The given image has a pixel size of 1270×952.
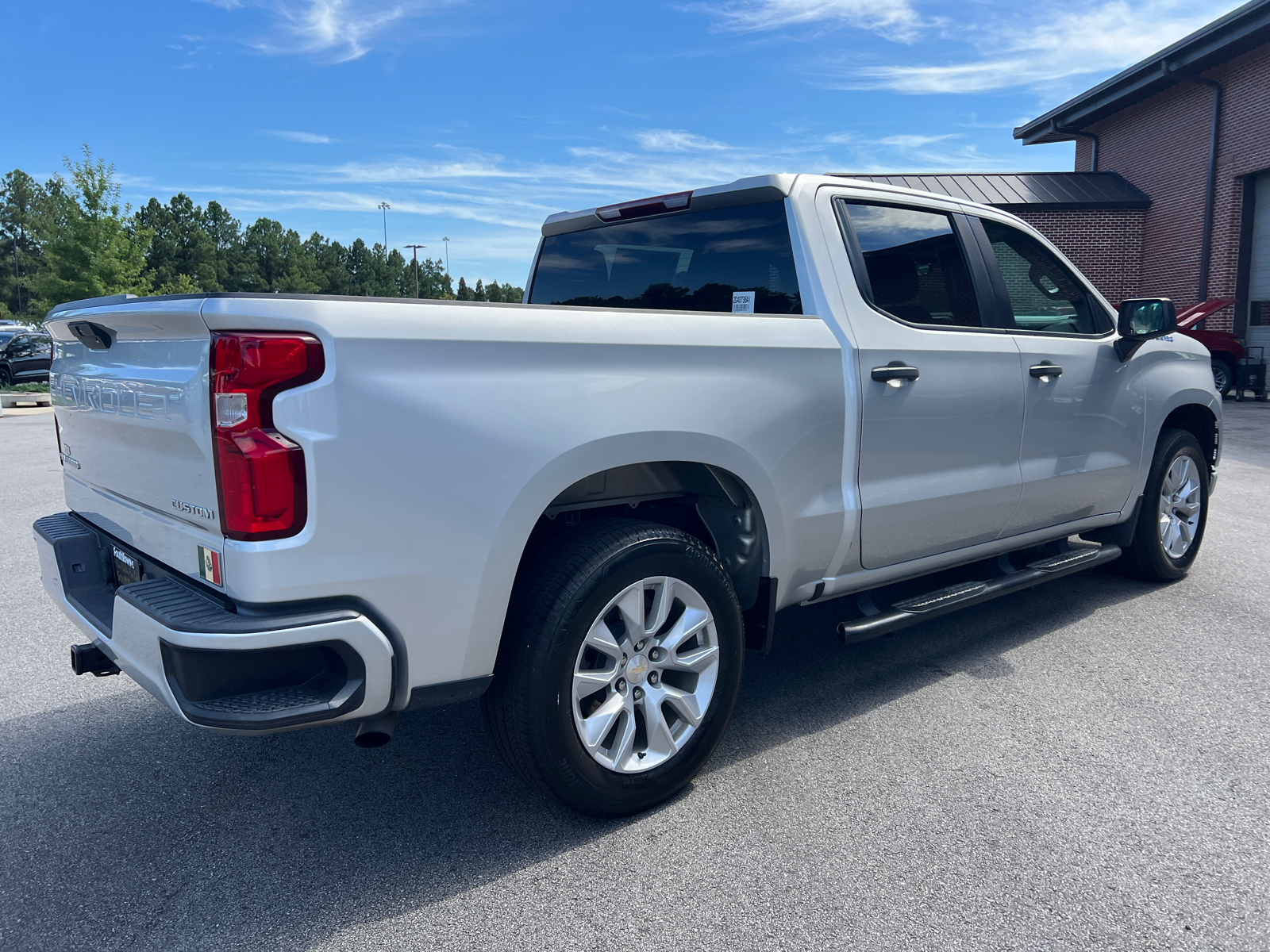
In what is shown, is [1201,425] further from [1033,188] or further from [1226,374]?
[1033,188]

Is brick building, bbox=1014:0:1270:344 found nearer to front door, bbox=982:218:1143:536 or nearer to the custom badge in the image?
front door, bbox=982:218:1143:536

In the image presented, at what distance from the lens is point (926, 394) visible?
355cm

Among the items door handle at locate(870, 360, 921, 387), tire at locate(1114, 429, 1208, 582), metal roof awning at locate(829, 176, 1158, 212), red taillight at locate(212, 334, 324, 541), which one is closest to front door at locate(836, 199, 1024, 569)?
door handle at locate(870, 360, 921, 387)

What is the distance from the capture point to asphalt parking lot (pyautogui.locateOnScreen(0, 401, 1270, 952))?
7.63 ft

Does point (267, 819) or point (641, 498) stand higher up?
point (641, 498)

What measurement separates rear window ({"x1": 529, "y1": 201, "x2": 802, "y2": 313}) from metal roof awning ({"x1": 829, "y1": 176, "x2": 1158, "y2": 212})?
20402 mm

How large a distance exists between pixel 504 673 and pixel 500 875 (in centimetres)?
55

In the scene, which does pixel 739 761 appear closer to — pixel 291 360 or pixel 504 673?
pixel 504 673

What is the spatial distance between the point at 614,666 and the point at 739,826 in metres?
0.62

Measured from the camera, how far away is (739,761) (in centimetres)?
322

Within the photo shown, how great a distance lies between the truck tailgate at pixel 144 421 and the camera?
225cm


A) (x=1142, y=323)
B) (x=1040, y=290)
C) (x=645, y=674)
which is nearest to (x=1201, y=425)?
(x=1142, y=323)

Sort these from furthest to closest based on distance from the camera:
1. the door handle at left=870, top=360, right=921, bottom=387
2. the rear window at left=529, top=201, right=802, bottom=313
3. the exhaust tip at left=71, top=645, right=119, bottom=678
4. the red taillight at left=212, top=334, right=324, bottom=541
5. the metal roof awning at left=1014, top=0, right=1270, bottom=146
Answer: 1. the metal roof awning at left=1014, top=0, right=1270, bottom=146
2. the rear window at left=529, top=201, right=802, bottom=313
3. the door handle at left=870, top=360, right=921, bottom=387
4. the exhaust tip at left=71, top=645, right=119, bottom=678
5. the red taillight at left=212, top=334, right=324, bottom=541

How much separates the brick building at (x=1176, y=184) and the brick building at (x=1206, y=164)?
30mm
